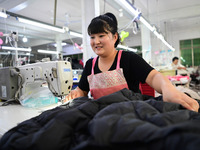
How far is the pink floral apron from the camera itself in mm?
1424

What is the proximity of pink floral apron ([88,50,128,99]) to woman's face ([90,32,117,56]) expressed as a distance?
0.15m

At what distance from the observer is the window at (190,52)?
12.2 meters

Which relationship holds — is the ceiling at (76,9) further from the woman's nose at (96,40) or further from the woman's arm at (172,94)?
the woman's arm at (172,94)

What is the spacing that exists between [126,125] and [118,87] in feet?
3.06

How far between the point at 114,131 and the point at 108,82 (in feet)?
3.12

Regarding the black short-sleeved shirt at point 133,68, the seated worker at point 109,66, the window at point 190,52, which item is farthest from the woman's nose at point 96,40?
the window at point 190,52

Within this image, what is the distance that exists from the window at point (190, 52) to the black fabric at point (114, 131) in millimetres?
13779

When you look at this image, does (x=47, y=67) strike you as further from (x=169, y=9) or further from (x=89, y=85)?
(x=169, y=9)

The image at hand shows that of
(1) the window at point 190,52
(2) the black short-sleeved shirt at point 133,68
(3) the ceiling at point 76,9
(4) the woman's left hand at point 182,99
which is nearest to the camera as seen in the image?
(4) the woman's left hand at point 182,99

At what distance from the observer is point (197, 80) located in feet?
28.7

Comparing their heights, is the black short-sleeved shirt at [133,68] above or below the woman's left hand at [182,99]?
above

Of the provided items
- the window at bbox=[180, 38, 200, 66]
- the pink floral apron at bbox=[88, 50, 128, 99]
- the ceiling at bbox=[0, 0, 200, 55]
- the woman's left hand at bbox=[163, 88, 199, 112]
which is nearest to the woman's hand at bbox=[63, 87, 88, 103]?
the pink floral apron at bbox=[88, 50, 128, 99]

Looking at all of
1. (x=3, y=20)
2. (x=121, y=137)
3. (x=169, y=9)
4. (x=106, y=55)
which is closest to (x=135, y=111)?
(x=121, y=137)

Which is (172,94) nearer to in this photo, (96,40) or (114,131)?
(114,131)
